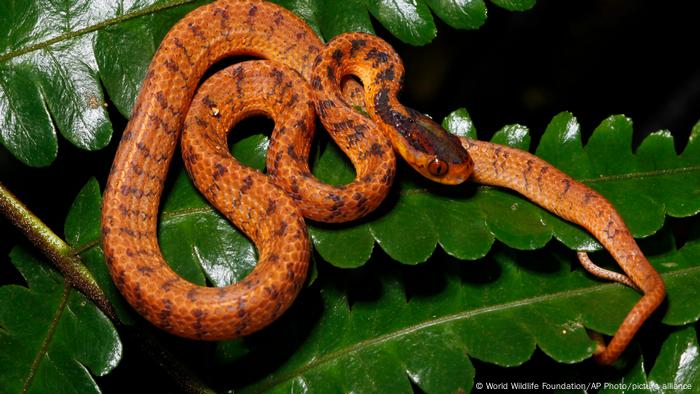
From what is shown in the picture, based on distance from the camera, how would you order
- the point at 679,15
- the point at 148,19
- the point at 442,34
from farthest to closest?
1. the point at 679,15
2. the point at 442,34
3. the point at 148,19

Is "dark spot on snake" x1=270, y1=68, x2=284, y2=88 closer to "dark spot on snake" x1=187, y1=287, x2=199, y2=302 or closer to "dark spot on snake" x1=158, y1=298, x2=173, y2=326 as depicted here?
"dark spot on snake" x1=187, y1=287, x2=199, y2=302

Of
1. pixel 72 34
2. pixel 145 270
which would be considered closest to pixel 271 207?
pixel 145 270

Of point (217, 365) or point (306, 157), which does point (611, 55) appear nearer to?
point (306, 157)

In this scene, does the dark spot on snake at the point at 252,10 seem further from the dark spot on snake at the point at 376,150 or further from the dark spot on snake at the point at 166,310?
the dark spot on snake at the point at 166,310

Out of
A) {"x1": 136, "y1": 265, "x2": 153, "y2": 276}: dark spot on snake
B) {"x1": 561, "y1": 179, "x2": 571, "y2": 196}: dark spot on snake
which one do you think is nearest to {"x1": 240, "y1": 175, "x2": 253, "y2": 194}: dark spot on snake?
{"x1": 136, "y1": 265, "x2": 153, "y2": 276}: dark spot on snake

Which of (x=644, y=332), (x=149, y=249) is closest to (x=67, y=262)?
(x=149, y=249)

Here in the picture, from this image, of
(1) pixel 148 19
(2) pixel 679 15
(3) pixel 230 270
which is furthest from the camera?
(2) pixel 679 15

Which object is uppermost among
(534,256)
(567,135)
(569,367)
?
(567,135)

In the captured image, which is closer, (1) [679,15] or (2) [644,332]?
(2) [644,332]

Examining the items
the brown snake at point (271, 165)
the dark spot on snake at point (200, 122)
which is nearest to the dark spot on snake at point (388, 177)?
the brown snake at point (271, 165)
